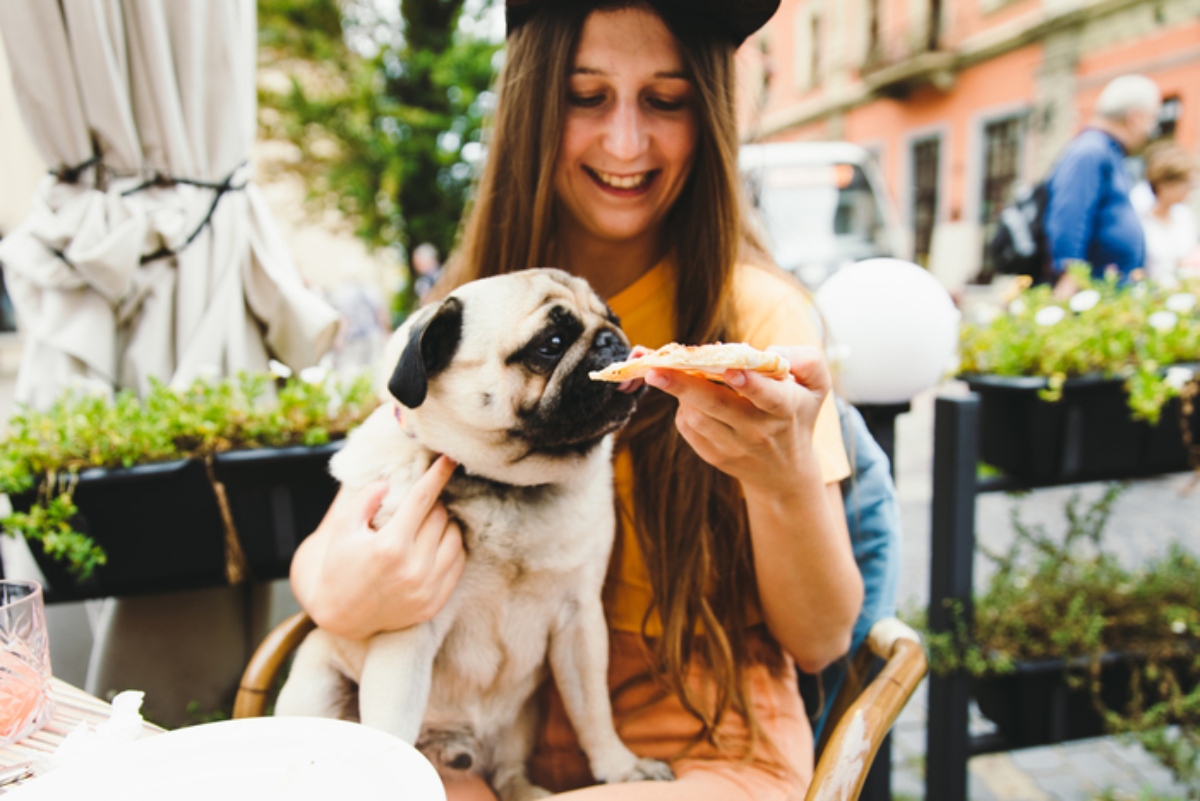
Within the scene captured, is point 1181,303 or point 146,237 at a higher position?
point 146,237

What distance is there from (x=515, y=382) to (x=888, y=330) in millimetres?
915

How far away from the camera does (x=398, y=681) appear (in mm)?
1292

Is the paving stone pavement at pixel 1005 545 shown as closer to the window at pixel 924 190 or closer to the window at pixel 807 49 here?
the window at pixel 924 190

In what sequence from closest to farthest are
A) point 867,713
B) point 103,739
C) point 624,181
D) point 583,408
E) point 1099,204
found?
1. point 103,739
2. point 867,713
3. point 583,408
4. point 624,181
5. point 1099,204

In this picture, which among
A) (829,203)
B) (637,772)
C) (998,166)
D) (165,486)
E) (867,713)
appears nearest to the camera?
(867,713)

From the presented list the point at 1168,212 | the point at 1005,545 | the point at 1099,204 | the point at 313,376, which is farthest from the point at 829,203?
the point at 313,376

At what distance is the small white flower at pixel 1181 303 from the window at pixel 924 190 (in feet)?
55.0

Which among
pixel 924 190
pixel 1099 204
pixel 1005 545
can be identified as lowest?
pixel 1005 545

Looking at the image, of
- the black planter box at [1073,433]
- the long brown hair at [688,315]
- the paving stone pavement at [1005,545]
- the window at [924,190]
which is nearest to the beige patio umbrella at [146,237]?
the long brown hair at [688,315]

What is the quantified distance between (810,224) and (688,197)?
6785 mm

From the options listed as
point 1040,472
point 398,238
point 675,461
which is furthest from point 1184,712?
point 398,238

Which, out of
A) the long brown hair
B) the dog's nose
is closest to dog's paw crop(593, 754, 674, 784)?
the long brown hair

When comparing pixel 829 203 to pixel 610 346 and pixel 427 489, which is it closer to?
pixel 610 346

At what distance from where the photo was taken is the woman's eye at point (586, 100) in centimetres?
167
